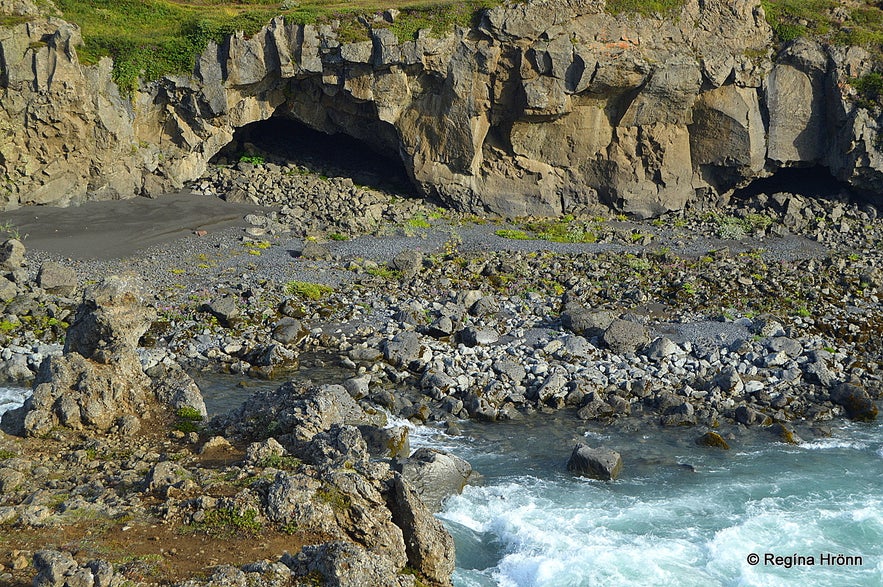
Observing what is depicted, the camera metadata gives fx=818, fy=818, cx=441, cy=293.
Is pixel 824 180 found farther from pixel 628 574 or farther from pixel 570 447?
pixel 628 574

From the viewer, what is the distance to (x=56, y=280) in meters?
29.1

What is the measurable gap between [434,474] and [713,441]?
810 centimetres

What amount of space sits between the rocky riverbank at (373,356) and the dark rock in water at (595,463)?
9.71 ft

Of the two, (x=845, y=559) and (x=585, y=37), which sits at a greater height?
(x=585, y=37)

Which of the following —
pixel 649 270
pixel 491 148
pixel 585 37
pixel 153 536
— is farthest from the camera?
pixel 491 148

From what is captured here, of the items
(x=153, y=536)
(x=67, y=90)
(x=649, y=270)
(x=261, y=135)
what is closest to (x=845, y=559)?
(x=153, y=536)

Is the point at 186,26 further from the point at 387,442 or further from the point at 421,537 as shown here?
the point at 421,537

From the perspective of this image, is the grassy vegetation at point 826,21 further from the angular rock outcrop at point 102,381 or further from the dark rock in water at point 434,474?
the angular rock outcrop at point 102,381

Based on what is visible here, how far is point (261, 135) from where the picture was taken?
46.8 metres

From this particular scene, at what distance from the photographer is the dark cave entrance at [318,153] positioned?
4469 centimetres

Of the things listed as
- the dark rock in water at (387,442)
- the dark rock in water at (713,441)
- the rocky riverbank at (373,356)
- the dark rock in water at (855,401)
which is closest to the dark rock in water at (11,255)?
the rocky riverbank at (373,356)

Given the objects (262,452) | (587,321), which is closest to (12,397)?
(262,452)

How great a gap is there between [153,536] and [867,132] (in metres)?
40.5

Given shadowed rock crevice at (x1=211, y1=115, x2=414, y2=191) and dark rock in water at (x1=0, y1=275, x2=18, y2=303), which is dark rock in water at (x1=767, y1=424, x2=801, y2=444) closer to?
dark rock in water at (x1=0, y1=275, x2=18, y2=303)
